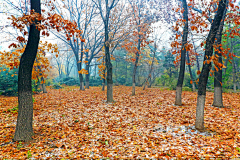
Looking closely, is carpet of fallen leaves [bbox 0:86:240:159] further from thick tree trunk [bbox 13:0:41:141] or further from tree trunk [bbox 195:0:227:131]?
tree trunk [bbox 195:0:227:131]

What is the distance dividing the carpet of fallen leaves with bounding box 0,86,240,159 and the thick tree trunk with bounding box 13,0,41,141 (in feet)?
1.18

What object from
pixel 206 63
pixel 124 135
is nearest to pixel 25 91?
pixel 124 135

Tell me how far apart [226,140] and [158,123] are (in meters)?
2.57

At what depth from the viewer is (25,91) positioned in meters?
4.92

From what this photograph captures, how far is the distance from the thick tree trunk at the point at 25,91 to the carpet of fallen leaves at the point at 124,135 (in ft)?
1.18

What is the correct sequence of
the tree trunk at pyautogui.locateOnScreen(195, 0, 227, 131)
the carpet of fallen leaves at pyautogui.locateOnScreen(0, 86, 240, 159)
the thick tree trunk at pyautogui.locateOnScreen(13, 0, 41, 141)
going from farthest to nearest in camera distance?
the tree trunk at pyautogui.locateOnScreen(195, 0, 227, 131) < the thick tree trunk at pyautogui.locateOnScreen(13, 0, 41, 141) < the carpet of fallen leaves at pyautogui.locateOnScreen(0, 86, 240, 159)

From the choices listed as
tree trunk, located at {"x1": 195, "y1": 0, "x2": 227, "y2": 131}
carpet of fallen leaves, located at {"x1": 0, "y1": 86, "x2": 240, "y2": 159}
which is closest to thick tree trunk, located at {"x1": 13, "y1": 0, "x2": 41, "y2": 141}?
carpet of fallen leaves, located at {"x1": 0, "y1": 86, "x2": 240, "y2": 159}

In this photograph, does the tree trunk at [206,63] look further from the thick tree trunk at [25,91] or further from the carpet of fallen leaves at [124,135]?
the thick tree trunk at [25,91]

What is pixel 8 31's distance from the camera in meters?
14.5

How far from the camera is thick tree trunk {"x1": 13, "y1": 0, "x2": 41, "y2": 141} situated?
488cm

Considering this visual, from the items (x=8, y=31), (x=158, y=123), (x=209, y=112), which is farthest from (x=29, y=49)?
(x=8, y=31)

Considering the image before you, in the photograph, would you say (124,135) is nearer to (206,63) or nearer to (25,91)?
(25,91)

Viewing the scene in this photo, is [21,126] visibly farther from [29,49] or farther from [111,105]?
[111,105]

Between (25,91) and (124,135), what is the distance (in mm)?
3974
